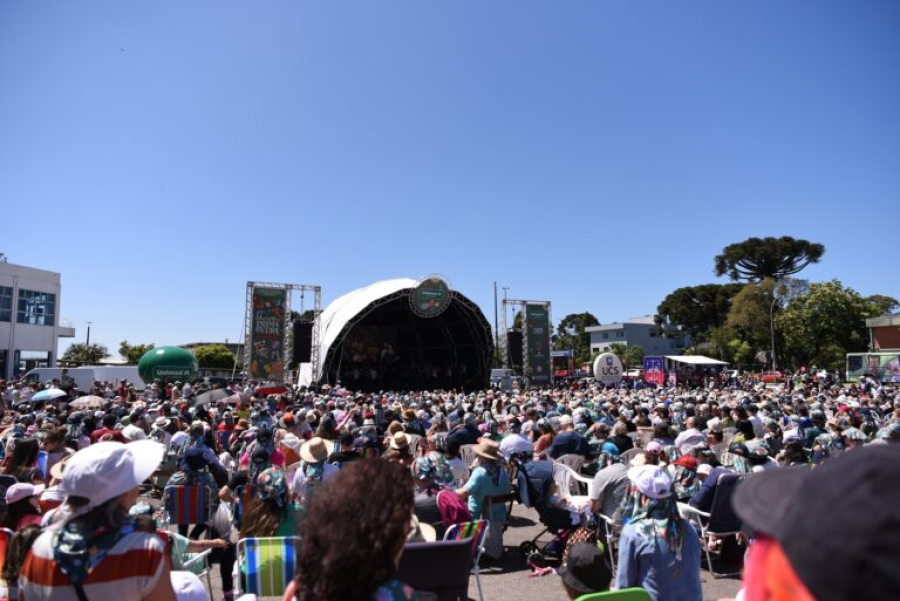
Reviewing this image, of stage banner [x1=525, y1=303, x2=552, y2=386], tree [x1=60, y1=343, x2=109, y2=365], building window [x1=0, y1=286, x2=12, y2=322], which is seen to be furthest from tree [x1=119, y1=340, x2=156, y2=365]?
stage banner [x1=525, y1=303, x2=552, y2=386]

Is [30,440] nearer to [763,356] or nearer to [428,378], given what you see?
[428,378]

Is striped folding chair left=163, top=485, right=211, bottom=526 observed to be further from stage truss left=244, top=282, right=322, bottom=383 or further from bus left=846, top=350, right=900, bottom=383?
bus left=846, top=350, right=900, bottom=383

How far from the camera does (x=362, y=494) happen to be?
1713mm

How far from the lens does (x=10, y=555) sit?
2.86m

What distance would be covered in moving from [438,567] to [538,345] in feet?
95.9

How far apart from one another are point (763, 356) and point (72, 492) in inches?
2209

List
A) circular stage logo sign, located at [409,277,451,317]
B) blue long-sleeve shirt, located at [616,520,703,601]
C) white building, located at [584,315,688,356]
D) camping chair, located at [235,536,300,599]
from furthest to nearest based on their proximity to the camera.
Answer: white building, located at [584,315,688,356], circular stage logo sign, located at [409,277,451,317], camping chair, located at [235,536,300,599], blue long-sleeve shirt, located at [616,520,703,601]

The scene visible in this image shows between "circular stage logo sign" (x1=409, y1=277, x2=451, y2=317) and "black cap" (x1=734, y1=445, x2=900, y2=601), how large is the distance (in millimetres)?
27661

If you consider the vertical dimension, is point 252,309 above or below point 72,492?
above

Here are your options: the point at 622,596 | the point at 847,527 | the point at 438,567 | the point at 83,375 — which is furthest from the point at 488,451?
the point at 83,375

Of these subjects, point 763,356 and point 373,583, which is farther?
point 763,356

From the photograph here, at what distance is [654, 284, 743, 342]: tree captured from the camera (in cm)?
7288

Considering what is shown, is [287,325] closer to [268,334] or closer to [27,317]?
[268,334]

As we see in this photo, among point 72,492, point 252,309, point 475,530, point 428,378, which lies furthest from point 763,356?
point 72,492
